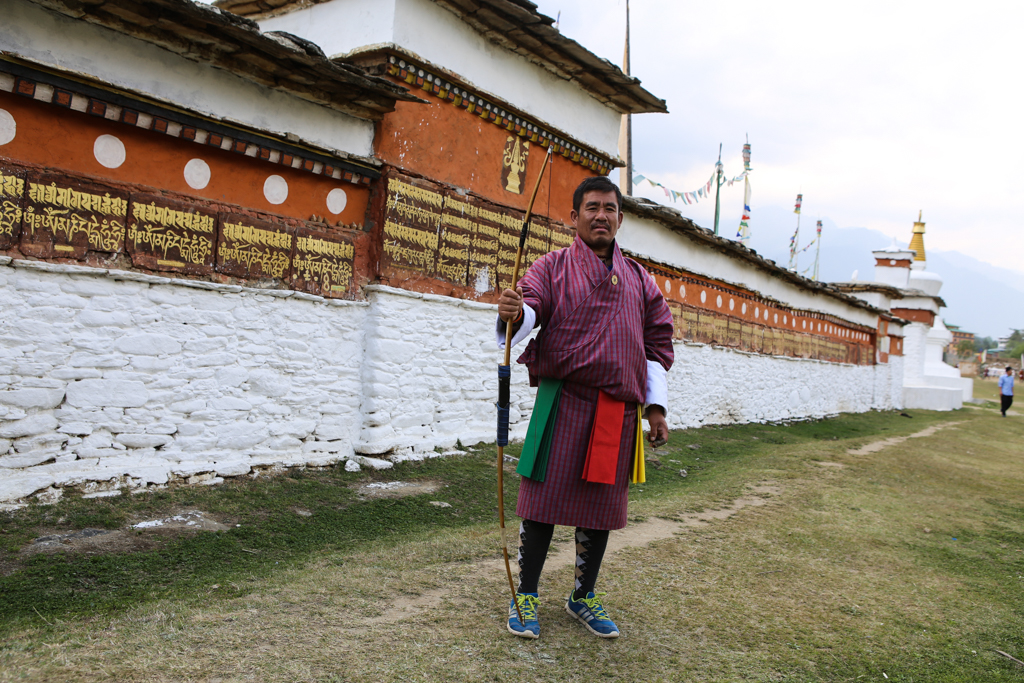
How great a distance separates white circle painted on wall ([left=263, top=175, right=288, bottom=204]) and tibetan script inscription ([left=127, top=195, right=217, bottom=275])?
0.50 metres

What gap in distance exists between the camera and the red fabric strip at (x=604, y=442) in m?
2.63

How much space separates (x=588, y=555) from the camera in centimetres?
276

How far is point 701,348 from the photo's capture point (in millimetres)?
11508

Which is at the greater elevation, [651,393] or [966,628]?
[651,393]

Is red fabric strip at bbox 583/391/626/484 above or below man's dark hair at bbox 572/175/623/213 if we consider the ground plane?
below

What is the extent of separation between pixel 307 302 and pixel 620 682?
3.89 meters

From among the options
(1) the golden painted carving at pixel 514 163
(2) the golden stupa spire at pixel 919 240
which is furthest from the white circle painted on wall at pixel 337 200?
(2) the golden stupa spire at pixel 919 240

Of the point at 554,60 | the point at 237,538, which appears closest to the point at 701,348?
the point at 554,60

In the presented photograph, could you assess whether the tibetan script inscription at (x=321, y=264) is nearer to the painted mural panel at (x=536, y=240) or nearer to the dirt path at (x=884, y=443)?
the painted mural panel at (x=536, y=240)

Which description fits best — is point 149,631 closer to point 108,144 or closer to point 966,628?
point 108,144

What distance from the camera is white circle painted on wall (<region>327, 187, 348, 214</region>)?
5566mm

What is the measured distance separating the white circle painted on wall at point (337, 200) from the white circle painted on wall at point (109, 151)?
1.59 m

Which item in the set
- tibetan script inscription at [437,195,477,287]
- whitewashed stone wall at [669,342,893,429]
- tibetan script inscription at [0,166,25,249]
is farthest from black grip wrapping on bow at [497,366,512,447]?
whitewashed stone wall at [669,342,893,429]

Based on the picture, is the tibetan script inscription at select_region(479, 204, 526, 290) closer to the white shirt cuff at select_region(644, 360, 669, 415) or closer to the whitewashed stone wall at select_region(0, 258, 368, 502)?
the whitewashed stone wall at select_region(0, 258, 368, 502)
